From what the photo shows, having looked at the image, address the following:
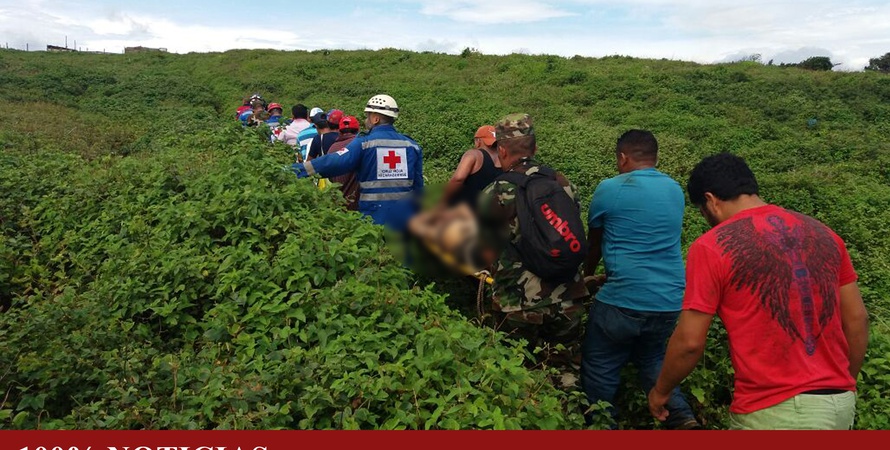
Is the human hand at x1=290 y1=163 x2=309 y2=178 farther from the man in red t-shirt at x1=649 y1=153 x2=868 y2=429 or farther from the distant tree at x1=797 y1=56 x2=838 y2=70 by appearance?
the distant tree at x1=797 y1=56 x2=838 y2=70

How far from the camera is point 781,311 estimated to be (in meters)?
2.37

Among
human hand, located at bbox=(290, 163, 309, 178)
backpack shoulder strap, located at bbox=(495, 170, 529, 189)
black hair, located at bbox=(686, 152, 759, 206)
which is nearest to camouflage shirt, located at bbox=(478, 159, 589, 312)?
backpack shoulder strap, located at bbox=(495, 170, 529, 189)

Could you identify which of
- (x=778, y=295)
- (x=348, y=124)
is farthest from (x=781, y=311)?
(x=348, y=124)

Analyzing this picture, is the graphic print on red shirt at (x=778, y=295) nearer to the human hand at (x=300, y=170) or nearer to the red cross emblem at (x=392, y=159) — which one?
the red cross emblem at (x=392, y=159)

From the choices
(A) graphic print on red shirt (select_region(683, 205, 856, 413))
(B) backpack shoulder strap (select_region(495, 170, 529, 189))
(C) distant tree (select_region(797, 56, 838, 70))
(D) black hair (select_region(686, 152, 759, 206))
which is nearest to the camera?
(A) graphic print on red shirt (select_region(683, 205, 856, 413))

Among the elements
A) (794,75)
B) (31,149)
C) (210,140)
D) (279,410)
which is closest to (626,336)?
(279,410)

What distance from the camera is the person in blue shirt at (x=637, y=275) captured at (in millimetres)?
3482

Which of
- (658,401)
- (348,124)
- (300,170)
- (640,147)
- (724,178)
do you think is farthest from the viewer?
(348,124)

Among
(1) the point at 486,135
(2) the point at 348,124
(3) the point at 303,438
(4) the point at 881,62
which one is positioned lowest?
(3) the point at 303,438

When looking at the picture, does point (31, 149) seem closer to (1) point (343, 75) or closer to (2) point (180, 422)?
(2) point (180, 422)

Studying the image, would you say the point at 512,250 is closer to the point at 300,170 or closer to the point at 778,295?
the point at 778,295

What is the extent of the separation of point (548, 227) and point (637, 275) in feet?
1.96

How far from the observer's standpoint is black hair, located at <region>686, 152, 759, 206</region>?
258cm

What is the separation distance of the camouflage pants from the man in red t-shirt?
3.84 ft
